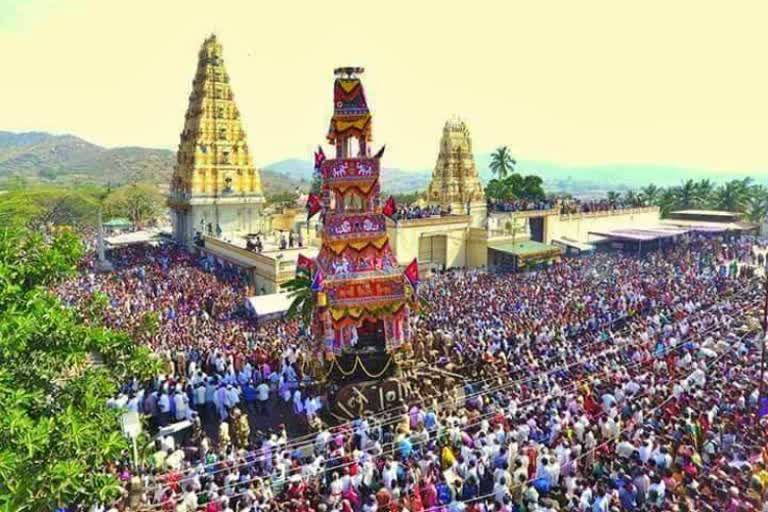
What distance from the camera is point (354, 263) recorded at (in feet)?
53.4

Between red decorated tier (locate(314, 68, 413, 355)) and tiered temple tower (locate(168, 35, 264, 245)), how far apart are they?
22714 millimetres

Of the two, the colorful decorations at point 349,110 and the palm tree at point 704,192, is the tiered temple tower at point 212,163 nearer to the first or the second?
the colorful decorations at point 349,110

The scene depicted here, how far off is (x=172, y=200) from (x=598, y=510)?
3514cm

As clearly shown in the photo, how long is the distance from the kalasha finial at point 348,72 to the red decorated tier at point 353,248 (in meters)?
0.04

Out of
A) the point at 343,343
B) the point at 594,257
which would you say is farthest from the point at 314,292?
the point at 594,257

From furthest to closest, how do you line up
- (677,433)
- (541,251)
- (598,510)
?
(541,251) < (677,433) < (598,510)

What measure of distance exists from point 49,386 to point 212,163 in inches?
1235

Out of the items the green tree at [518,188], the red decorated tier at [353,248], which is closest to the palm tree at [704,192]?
the green tree at [518,188]

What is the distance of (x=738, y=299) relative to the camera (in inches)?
902

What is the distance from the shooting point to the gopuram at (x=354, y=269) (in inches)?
627

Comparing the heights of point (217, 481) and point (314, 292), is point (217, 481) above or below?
below

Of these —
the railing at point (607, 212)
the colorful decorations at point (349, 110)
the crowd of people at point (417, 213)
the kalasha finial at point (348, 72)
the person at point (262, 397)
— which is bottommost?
the person at point (262, 397)

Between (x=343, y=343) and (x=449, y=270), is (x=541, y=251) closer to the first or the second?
(x=449, y=270)

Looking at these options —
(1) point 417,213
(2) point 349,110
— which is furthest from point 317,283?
(1) point 417,213
